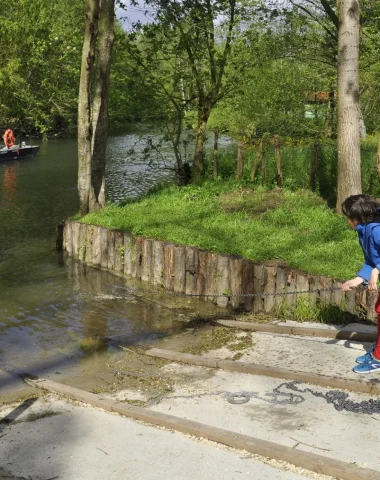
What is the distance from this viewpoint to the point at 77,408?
272 inches

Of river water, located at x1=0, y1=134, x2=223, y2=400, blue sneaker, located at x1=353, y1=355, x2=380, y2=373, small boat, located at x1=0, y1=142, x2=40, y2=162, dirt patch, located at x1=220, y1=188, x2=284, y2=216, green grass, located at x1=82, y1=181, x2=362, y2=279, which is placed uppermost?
small boat, located at x1=0, y1=142, x2=40, y2=162

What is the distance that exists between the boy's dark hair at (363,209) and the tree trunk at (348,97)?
299 inches

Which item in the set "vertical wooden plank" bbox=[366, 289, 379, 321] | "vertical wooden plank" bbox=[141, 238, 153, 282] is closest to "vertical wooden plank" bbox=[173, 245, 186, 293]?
"vertical wooden plank" bbox=[141, 238, 153, 282]

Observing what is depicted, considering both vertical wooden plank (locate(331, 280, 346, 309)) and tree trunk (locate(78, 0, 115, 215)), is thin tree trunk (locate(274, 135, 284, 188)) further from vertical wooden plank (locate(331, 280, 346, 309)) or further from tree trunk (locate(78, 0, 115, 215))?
vertical wooden plank (locate(331, 280, 346, 309))

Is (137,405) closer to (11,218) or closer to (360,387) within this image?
(360,387)

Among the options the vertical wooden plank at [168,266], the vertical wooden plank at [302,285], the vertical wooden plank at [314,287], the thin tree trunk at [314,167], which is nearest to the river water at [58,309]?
the vertical wooden plank at [168,266]

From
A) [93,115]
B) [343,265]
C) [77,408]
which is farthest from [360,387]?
[93,115]

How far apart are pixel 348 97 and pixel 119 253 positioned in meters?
5.90

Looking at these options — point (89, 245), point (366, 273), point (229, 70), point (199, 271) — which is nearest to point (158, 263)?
point (199, 271)

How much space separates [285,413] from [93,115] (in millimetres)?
13545

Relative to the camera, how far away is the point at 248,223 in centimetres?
1459

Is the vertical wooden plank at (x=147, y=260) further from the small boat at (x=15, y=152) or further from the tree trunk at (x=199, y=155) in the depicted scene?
the small boat at (x=15, y=152)

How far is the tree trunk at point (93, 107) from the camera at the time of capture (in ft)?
55.7

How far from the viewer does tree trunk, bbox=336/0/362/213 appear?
13.9 metres
